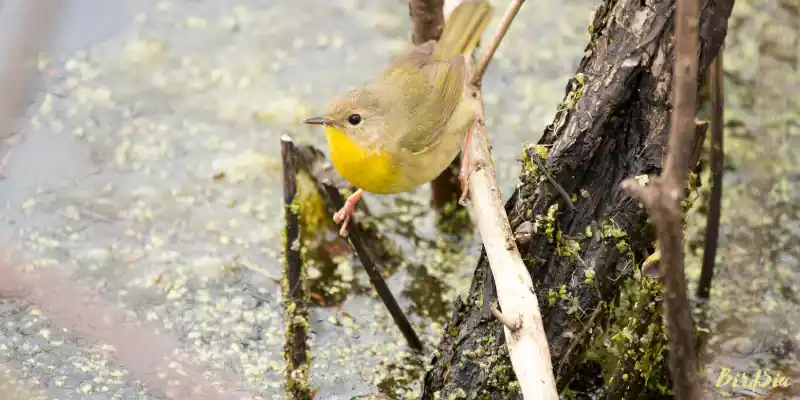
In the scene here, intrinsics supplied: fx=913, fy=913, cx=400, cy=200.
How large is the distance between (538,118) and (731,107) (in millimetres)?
1222

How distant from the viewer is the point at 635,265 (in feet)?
10.1

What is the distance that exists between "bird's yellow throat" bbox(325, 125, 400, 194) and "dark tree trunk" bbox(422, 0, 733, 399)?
455mm

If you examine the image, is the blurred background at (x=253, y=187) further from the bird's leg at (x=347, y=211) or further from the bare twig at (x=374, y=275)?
the bird's leg at (x=347, y=211)

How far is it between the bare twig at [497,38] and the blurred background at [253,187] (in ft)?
3.93

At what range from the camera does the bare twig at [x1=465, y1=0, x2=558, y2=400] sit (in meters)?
2.41

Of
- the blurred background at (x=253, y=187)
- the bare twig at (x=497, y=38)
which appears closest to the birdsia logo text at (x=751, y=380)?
the blurred background at (x=253, y=187)

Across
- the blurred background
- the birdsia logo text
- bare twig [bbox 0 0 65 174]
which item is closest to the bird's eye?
the blurred background

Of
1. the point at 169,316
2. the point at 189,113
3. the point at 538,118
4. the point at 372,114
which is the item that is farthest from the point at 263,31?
the point at 372,114

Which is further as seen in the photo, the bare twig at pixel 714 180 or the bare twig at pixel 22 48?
the bare twig at pixel 714 180

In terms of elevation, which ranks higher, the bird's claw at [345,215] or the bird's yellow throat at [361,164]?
the bird's yellow throat at [361,164]

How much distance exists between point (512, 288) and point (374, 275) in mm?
1186

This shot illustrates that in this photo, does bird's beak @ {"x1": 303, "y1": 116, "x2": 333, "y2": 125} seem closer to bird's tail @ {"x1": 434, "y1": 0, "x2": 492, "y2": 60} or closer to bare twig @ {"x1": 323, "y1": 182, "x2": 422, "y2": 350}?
bare twig @ {"x1": 323, "y1": 182, "x2": 422, "y2": 350}

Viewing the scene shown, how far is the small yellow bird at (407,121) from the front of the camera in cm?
327

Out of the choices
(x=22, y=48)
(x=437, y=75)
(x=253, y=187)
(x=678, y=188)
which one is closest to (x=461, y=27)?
(x=437, y=75)
